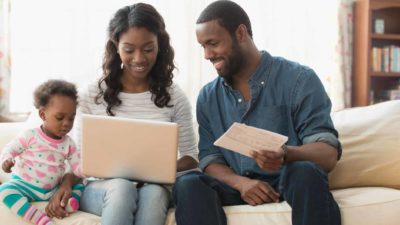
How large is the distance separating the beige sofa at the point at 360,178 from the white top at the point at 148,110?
0.39 m

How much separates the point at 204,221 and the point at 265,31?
6.36 ft

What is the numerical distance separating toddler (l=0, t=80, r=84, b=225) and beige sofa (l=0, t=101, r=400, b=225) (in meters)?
0.08

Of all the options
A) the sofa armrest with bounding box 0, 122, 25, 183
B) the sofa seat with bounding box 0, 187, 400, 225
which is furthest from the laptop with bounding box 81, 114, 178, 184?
the sofa armrest with bounding box 0, 122, 25, 183

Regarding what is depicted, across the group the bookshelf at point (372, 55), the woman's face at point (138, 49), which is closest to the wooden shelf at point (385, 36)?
the bookshelf at point (372, 55)

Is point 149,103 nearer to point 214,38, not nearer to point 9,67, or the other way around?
point 214,38

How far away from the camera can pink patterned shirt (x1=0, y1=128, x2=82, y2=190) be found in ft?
4.98

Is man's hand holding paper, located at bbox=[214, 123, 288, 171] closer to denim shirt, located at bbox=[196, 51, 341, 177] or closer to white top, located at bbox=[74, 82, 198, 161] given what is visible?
denim shirt, located at bbox=[196, 51, 341, 177]

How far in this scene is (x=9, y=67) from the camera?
8.04 feet

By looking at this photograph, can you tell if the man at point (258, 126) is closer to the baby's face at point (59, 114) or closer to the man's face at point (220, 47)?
the man's face at point (220, 47)

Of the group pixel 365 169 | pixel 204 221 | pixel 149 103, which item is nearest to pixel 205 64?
pixel 149 103

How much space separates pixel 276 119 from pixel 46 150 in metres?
0.80

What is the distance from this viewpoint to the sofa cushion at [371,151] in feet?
5.32

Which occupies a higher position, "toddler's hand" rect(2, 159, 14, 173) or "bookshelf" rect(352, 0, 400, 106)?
"bookshelf" rect(352, 0, 400, 106)

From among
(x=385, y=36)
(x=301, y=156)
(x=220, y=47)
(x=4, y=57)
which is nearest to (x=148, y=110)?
(x=220, y=47)
